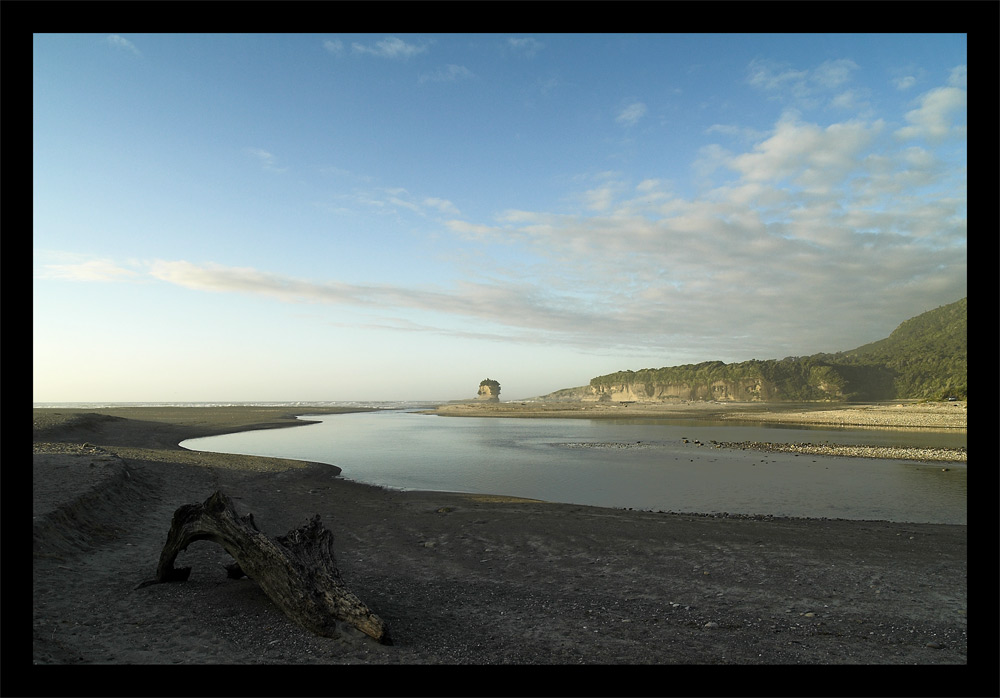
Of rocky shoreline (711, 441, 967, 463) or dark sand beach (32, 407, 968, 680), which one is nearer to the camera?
dark sand beach (32, 407, 968, 680)

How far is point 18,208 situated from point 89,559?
9.47 meters

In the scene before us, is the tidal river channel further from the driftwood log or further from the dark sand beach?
the driftwood log

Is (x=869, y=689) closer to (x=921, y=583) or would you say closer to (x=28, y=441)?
(x=28, y=441)

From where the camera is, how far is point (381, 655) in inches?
236

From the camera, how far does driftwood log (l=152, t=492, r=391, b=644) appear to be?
21.3 feet

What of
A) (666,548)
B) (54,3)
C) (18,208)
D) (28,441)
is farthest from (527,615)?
(54,3)

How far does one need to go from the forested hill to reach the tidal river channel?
181 feet

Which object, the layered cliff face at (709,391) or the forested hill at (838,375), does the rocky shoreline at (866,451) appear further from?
the layered cliff face at (709,391)

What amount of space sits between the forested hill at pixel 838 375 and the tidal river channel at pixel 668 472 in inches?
2167

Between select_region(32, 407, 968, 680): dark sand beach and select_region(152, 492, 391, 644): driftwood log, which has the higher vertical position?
select_region(152, 492, 391, 644): driftwood log

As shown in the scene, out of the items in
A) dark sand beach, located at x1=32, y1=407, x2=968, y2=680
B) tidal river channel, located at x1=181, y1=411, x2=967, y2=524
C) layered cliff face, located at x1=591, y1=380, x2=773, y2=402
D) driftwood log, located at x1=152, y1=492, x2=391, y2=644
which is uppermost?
driftwood log, located at x1=152, y1=492, x2=391, y2=644

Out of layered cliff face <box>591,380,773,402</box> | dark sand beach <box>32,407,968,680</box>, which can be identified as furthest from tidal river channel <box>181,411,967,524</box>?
layered cliff face <box>591,380,773,402</box>

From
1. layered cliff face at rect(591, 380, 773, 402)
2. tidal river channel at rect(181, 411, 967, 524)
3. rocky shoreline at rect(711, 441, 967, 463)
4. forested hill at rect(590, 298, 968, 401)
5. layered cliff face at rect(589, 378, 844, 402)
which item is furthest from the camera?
layered cliff face at rect(591, 380, 773, 402)

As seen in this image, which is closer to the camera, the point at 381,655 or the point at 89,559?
the point at 381,655
